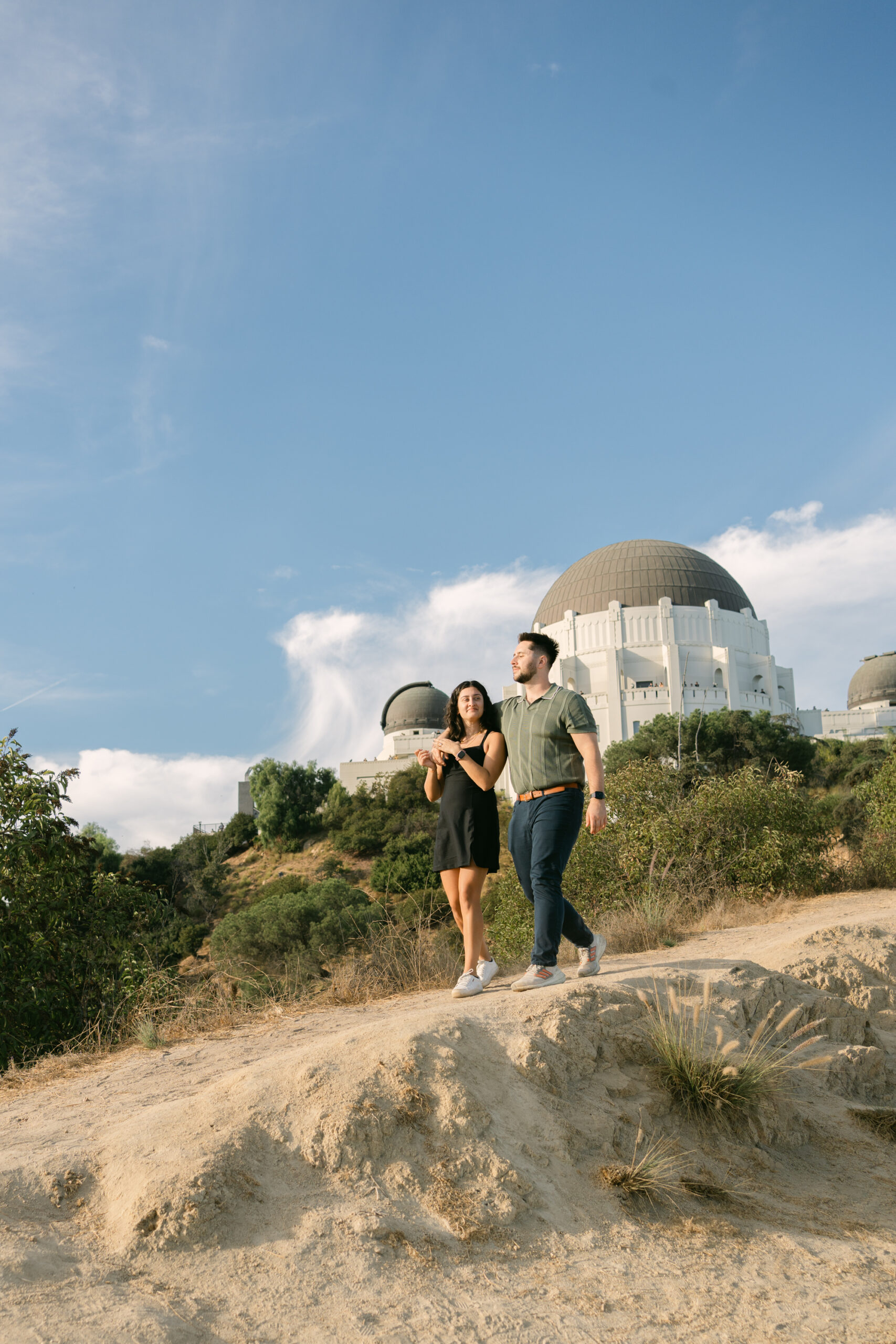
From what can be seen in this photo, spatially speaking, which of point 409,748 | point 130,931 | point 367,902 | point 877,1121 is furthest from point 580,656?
point 877,1121

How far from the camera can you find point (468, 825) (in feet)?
16.5

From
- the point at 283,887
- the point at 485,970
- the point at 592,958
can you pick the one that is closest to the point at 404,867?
the point at 283,887

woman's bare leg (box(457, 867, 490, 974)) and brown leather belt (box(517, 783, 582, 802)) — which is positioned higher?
brown leather belt (box(517, 783, 582, 802))

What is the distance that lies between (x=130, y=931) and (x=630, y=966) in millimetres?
5239

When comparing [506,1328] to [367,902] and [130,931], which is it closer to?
[130,931]

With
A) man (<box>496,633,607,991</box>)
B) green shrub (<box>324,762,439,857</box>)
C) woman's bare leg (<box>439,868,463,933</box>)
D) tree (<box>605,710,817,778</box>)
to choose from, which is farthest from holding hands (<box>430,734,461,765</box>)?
green shrub (<box>324,762,439,857</box>)

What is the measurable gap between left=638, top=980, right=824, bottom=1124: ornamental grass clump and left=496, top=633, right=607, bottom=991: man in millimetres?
707

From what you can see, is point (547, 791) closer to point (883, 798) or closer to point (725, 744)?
point (883, 798)

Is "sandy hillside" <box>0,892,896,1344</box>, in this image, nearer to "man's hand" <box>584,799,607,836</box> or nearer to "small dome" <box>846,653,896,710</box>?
"man's hand" <box>584,799,607,836</box>

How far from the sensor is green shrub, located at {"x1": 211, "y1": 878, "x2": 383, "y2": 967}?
21922mm

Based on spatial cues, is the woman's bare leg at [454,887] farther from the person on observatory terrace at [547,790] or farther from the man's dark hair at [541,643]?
the man's dark hair at [541,643]

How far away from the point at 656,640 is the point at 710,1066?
51.8 meters

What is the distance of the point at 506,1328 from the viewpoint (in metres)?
2.51

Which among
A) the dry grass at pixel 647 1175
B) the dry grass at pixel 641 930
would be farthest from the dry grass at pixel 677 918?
the dry grass at pixel 647 1175
